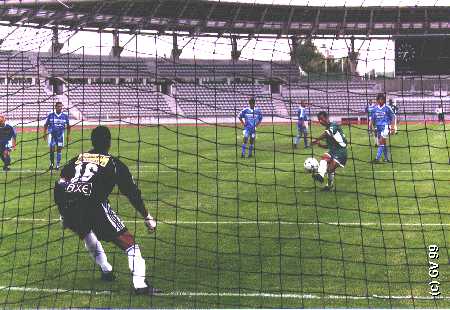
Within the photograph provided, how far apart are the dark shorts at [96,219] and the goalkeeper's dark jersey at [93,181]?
0.21 ft

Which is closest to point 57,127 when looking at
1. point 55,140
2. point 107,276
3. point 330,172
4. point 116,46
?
point 55,140

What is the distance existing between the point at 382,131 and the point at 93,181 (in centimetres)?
1314

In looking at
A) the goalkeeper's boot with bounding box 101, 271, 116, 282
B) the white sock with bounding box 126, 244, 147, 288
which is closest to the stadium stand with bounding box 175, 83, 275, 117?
the goalkeeper's boot with bounding box 101, 271, 116, 282

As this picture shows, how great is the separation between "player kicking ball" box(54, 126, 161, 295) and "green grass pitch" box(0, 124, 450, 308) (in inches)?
20.5

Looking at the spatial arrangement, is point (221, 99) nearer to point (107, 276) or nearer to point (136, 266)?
point (107, 276)

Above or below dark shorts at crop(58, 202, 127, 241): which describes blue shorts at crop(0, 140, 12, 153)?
above

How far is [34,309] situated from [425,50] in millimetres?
7028

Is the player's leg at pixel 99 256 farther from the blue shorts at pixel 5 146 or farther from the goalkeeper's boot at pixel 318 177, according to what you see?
the blue shorts at pixel 5 146

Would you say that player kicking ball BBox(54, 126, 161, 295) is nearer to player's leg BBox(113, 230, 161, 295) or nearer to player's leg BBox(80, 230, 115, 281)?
player's leg BBox(113, 230, 161, 295)

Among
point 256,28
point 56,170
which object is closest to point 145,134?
point 56,170

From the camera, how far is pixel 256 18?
168ft

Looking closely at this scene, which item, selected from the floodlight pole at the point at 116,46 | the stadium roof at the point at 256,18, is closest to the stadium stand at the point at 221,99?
the floodlight pole at the point at 116,46

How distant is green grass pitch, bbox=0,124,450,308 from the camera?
253 inches

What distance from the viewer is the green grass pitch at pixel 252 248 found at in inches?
253
